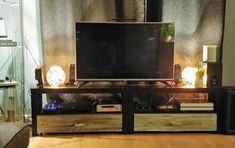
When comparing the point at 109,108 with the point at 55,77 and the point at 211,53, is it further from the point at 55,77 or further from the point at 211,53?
the point at 211,53

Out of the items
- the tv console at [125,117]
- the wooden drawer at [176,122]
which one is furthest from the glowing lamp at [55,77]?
the wooden drawer at [176,122]

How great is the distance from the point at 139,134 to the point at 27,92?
1.55 m

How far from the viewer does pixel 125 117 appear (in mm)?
3902

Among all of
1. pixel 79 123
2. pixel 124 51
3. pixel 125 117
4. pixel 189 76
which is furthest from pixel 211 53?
pixel 79 123

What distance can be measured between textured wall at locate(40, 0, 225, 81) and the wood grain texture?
979mm

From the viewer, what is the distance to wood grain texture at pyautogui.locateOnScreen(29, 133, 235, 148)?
11.4ft

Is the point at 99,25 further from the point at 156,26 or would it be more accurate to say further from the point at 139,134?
the point at 139,134

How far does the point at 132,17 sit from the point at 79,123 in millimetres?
1466

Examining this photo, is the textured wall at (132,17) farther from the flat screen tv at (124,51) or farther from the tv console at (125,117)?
the tv console at (125,117)

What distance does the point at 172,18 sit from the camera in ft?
14.1

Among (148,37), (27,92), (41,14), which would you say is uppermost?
(41,14)

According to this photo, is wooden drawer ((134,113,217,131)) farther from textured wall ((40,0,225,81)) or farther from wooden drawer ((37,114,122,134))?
textured wall ((40,0,225,81))

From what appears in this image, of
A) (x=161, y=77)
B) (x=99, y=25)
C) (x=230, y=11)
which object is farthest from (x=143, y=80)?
(x=230, y=11)

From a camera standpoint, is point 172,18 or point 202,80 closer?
point 202,80
